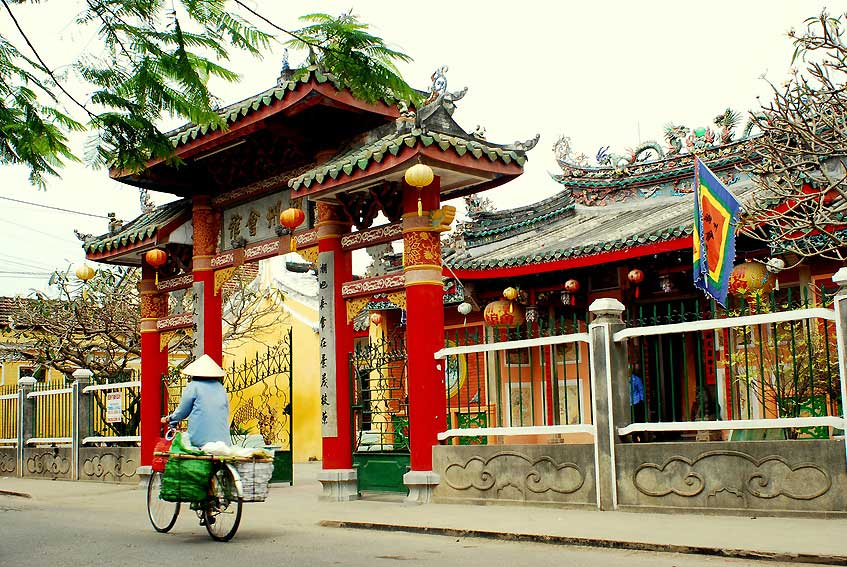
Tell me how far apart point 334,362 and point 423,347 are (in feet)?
4.85

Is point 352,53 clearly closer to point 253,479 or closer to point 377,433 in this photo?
point 253,479

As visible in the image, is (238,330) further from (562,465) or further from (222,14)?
(222,14)

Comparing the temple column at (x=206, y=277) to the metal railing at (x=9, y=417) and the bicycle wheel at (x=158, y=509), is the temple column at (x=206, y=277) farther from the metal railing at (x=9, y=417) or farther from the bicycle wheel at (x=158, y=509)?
the metal railing at (x=9, y=417)

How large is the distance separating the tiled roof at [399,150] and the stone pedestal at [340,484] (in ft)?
11.7

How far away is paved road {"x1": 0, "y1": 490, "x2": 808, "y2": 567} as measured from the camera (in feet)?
25.2

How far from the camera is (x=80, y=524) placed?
10969 millimetres

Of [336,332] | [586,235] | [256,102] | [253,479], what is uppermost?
[256,102]

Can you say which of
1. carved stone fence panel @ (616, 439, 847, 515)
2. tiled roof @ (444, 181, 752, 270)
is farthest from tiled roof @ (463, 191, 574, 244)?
carved stone fence panel @ (616, 439, 847, 515)

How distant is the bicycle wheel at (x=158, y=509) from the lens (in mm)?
9984

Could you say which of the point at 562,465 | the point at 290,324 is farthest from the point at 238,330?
the point at 562,465

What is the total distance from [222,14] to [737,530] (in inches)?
228

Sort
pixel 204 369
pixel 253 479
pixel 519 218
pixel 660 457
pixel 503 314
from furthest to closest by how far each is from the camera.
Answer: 1. pixel 519 218
2. pixel 503 314
3. pixel 660 457
4. pixel 204 369
5. pixel 253 479

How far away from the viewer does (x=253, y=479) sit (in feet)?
29.3

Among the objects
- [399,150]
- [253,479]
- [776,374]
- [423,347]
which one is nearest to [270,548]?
[253,479]
